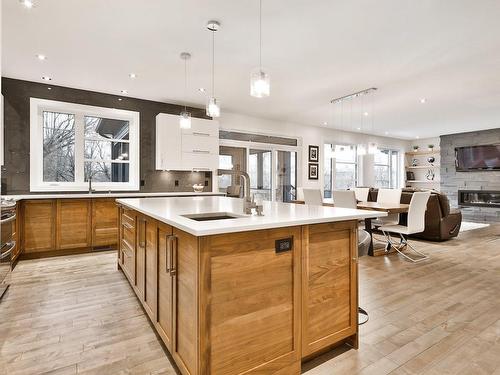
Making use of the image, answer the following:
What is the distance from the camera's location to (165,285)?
5.90 feet

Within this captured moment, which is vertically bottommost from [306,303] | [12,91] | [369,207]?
[306,303]

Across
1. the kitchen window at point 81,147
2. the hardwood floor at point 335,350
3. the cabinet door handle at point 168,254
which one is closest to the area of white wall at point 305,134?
the kitchen window at point 81,147

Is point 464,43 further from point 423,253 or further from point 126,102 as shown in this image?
point 126,102

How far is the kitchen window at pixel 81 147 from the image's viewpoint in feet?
15.3

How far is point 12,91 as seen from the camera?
4422 millimetres

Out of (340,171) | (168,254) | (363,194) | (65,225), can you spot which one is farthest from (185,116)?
(340,171)

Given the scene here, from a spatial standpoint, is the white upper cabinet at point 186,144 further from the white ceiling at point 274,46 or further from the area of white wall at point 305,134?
the area of white wall at point 305,134

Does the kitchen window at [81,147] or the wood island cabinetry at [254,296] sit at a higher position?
the kitchen window at [81,147]

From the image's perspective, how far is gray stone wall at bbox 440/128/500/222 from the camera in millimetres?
8320

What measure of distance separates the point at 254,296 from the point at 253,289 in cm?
4

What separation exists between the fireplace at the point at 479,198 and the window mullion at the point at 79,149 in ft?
33.2

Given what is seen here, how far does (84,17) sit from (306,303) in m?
3.21

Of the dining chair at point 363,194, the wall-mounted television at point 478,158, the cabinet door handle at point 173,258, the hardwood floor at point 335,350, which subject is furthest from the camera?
the wall-mounted television at point 478,158

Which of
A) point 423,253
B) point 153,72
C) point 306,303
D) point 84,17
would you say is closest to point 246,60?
point 153,72
